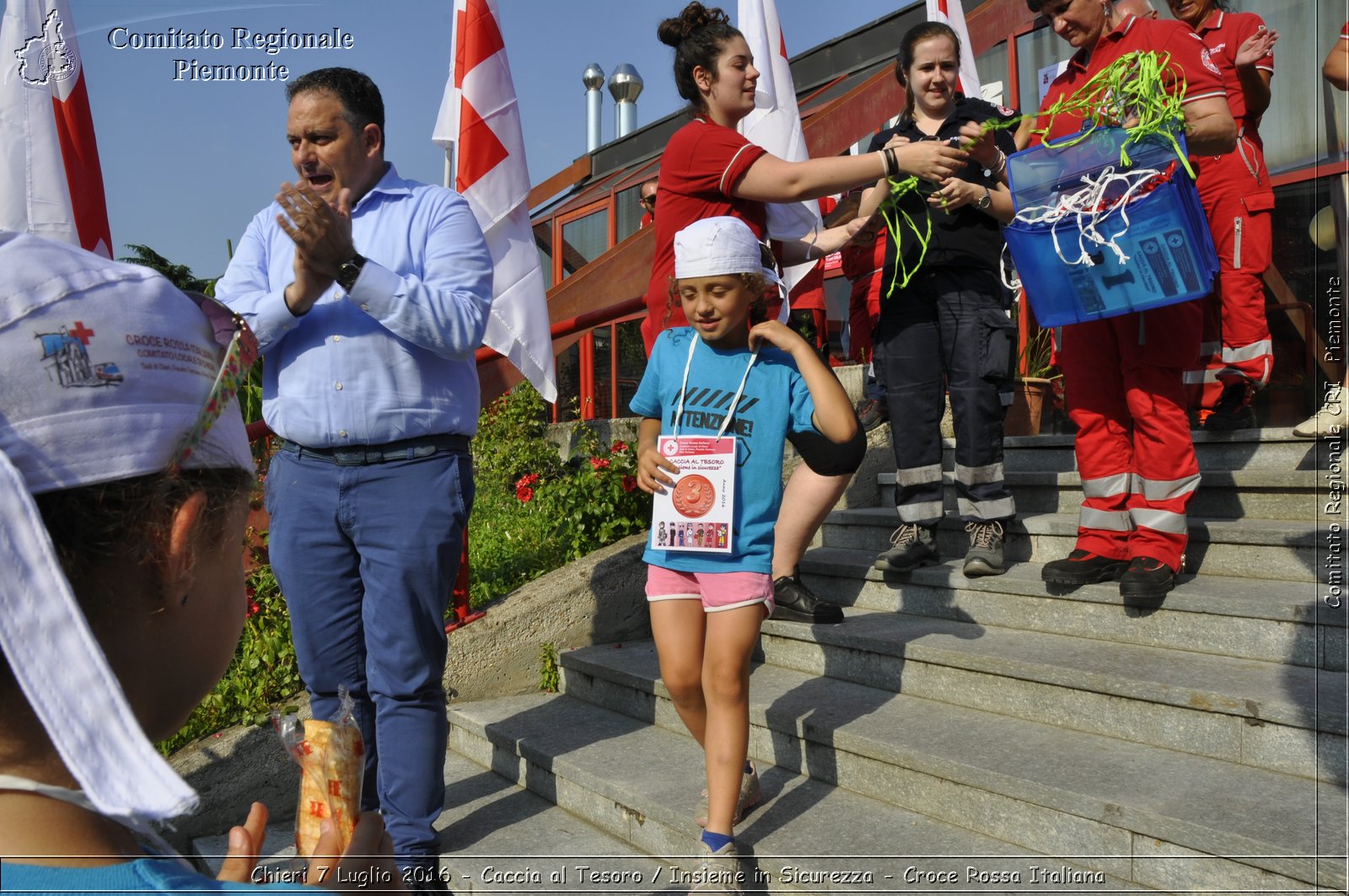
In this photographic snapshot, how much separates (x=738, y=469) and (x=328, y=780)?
1832 millimetres

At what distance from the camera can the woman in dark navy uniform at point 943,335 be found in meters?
3.99

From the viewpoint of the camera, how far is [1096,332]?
12.0 feet

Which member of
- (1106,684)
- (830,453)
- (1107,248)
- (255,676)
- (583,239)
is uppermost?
(583,239)

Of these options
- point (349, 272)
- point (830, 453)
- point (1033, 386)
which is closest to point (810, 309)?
point (1033, 386)

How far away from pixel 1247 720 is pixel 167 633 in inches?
109

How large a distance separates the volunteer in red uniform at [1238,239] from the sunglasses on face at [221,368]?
4554 mm

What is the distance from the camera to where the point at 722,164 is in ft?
10.9

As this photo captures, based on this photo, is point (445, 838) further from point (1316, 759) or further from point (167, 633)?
point (167, 633)

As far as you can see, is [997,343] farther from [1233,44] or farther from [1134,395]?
[1233,44]

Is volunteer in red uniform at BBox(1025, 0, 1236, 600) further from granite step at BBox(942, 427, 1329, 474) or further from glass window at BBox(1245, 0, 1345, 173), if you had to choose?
glass window at BBox(1245, 0, 1345, 173)

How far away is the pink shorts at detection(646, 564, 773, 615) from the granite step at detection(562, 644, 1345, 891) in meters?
0.68

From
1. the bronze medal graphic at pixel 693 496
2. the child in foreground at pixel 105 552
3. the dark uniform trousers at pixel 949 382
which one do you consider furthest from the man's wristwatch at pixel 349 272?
the dark uniform trousers at pixel 949 382

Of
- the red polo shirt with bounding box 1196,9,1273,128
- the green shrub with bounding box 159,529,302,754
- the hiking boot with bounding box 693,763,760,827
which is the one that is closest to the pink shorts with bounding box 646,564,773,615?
the hiking boot with bounding box 693,763,760,827

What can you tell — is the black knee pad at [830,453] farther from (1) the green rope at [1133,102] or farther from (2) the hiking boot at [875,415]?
(2) the hiking boot at [875,415]
